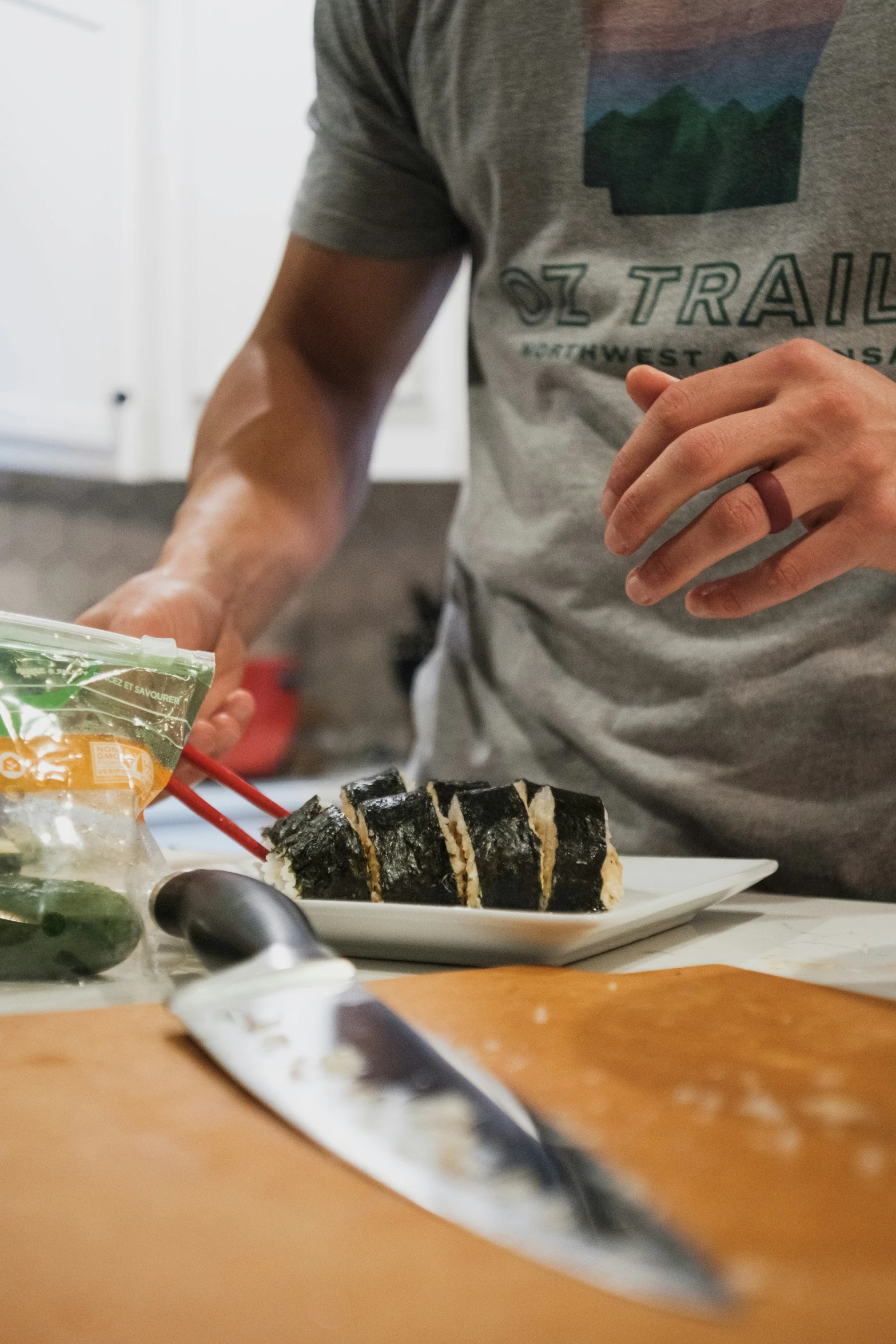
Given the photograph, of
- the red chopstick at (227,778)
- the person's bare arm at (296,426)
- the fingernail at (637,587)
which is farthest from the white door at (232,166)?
the fingernail at (637,587)

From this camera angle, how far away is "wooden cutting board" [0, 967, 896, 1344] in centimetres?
30

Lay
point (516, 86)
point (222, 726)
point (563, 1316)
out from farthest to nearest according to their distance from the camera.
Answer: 1. point (516, 86)
2. point (222, 726)
3. point (563, 1316)

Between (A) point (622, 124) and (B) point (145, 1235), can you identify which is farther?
(A) point (622, 124)

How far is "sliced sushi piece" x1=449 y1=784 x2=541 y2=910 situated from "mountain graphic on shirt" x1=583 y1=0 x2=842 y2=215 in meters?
0.61

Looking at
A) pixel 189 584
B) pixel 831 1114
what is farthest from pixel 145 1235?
pixel 189 584

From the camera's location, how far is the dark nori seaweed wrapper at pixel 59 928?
570mm

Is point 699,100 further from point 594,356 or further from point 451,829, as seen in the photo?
point 451,829

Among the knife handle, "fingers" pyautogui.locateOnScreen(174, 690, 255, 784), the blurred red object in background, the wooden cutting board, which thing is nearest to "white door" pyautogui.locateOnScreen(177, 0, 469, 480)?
the blurred red object in background

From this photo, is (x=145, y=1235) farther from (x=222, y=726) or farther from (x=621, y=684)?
(x=621, y=684)

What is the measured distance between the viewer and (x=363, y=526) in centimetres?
354

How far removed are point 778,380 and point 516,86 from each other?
56 cm

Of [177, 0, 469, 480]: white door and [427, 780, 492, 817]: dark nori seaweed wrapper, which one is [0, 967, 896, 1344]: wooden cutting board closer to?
[427, 780, 492, 817]: dark nori seaweed wrapper

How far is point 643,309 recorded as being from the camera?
102cm

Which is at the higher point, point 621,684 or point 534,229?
point 534,229
